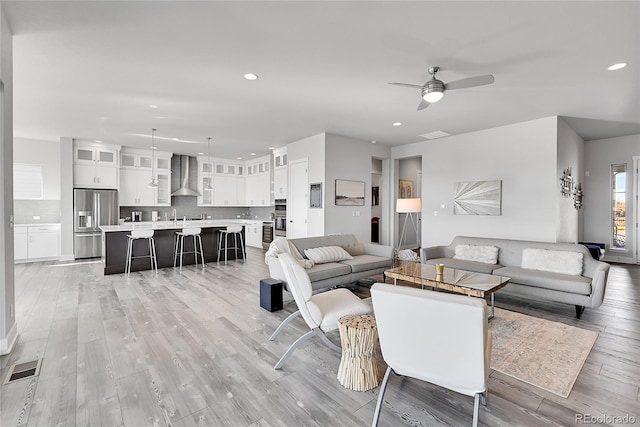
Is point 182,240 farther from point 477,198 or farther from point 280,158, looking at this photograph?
point 477,198

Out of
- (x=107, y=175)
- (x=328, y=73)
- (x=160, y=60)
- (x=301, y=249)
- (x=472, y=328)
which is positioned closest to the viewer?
(x=472, y=328)

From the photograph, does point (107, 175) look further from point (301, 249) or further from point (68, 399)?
point (68, 399)

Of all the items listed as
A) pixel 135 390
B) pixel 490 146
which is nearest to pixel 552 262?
pixel 490 146

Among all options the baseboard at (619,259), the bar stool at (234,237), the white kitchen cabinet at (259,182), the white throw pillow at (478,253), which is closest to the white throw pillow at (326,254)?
the white throw pillow at (478,253)

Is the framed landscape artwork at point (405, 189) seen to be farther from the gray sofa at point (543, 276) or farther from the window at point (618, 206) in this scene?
the window at point (618, 206)

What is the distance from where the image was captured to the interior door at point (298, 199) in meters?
7.02

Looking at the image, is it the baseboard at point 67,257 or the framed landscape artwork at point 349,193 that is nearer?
the framed landscape artwork at point 349,193

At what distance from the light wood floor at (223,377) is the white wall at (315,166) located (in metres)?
2.88

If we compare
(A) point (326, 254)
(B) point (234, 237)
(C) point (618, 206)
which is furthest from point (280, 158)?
(C) point (618, 206)

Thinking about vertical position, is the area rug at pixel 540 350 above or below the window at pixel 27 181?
below

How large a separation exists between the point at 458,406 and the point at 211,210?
9534 mm

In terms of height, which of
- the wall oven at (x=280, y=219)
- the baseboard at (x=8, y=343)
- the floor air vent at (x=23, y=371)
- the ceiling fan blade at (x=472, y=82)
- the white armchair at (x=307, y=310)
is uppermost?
the ceiling fan blade at (x=472, y=82)

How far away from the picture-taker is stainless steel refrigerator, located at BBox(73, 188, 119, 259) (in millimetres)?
7047

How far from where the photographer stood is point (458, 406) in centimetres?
198
